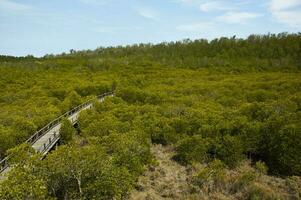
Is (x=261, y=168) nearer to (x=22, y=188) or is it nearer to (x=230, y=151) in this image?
(x=230, y=151)

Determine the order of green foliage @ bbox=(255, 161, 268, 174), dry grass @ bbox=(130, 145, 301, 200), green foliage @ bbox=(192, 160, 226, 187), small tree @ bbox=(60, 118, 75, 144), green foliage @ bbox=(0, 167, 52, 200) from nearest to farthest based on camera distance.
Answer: green foliage @ bbox=(0, 167, 52, 200)
dry grass @ bbox=(130, 145, 301, 200)
green foliage @ bbox=(192, 160, 226, 187)
green foliage @ bbox=(255, 161, 268, 174)
small tree @ bbox=(60, 118, 75, 144)

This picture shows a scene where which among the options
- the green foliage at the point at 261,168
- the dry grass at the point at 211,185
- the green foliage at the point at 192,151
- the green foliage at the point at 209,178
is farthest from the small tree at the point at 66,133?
the green foliage at the point at 261,168

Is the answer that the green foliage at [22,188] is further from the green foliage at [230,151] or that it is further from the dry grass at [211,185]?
the green foliage at [230,151]

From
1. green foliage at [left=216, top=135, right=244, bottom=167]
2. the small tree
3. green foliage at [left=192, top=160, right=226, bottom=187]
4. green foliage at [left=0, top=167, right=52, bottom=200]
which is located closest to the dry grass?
green foliage at [left=192, top=160, right=226, bottom=187]

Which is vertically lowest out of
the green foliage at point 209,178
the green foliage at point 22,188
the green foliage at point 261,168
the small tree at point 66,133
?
the green foliage at point 261,168

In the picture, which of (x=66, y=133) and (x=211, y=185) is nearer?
(x=211, y=185)

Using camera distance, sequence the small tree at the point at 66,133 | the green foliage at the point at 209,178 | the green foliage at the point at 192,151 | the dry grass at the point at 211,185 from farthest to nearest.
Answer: the small tree at the point at 66,133
the green foliage at the point at 192,151
the green foliage at the point at 209,178
the dry grass at the point at 211,185

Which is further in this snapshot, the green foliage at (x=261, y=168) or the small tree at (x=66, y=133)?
the small tree at (x=66, y=133)

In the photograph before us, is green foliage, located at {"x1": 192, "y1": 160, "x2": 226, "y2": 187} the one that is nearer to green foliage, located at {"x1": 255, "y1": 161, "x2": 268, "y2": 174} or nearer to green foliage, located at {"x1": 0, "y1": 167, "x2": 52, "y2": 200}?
green foliage, located at {"x1": 255, "y1": 161, "x2": 268, "y2": 174}

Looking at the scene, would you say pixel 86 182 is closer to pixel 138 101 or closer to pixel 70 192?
pixel 70 192

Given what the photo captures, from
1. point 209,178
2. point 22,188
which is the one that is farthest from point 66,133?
point 22,188

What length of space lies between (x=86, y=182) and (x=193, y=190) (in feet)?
30.4

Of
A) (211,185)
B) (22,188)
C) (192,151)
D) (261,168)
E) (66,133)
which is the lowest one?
(261,168)

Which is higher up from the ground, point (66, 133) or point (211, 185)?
point (66, 133)
